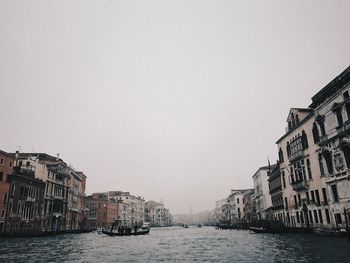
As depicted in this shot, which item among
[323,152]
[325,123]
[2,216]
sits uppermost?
[325,123]

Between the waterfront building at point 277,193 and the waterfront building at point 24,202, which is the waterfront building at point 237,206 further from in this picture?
the waterfront building at point 24,202

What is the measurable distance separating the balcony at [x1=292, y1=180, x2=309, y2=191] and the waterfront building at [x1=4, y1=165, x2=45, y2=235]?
1411 inches

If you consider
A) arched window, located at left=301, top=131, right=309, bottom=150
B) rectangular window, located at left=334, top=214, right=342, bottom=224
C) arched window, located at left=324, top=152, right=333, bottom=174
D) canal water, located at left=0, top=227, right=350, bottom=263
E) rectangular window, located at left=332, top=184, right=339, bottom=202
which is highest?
arched window, located at left=301, top=131, right=309, bottom=150

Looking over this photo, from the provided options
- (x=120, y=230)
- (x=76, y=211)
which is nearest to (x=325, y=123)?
(x=120, y=230)

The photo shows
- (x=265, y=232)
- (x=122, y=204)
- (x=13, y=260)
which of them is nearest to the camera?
(x=13, y=260)

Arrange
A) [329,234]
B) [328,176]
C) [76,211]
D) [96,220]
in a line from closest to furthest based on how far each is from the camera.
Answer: [329,234], [328,176], [76,211], [96,220]

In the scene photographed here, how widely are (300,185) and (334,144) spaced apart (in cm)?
886

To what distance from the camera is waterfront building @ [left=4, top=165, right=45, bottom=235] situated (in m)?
41.5

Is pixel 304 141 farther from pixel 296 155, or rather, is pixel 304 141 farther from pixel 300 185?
pixel 300 185

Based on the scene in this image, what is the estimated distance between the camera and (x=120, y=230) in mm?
51406

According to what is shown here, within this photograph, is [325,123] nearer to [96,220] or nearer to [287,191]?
[287,191]

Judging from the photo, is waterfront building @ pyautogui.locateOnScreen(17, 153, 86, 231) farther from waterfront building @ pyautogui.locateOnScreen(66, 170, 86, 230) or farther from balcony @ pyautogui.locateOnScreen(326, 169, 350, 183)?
balcony @ pyautogui.locateOnScreen(326, 169, 350, 183)

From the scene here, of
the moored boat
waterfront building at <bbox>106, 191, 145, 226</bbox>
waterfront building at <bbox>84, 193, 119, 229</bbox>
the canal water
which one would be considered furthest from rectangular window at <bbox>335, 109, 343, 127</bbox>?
waterfront building at <bbox>106, 191, 145, 226</bbox>

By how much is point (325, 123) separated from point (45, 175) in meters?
44.8
